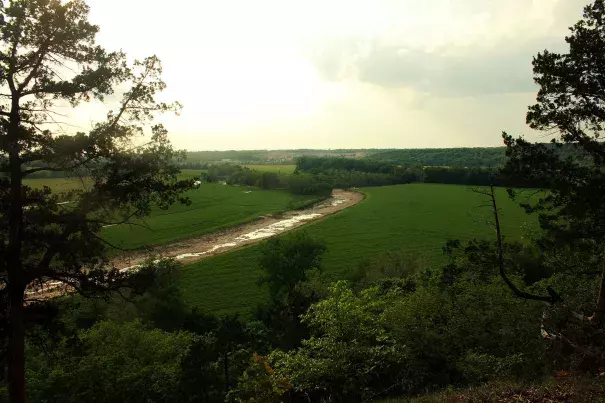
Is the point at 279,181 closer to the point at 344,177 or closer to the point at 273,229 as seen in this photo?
the point at 344,177

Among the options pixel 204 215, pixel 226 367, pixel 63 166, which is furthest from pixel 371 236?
pixel 63 166

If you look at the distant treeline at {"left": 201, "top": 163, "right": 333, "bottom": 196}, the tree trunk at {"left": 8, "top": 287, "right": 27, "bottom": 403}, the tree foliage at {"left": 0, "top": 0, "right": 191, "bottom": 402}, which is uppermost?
the tree foliage at {"left": 0, "top": 0, "right": 191, "bottom": 402}

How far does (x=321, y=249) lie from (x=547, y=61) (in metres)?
29.2

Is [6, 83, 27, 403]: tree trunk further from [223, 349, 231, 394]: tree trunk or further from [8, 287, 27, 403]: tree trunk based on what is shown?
[223, 349, 231, 394]: tree trunk

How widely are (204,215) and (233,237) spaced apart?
16.1 m

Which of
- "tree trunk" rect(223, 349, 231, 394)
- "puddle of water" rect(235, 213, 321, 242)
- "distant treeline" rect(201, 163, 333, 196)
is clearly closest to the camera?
"tree trunk" rect(223, 349, 231, 394)

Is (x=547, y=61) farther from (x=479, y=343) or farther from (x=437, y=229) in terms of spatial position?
(x=437, y=229)

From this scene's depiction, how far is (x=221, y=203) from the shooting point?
91.9 meters

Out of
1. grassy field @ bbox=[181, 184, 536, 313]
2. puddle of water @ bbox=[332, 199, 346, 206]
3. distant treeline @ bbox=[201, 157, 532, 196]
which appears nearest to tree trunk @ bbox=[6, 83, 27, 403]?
grassy field @ bbox=[181, 184, 536, 313]

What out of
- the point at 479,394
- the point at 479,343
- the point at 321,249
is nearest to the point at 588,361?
the point at 479,394

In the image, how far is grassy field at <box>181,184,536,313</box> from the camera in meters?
38.6

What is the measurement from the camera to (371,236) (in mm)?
64062

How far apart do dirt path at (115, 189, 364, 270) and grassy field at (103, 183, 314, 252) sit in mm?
2316

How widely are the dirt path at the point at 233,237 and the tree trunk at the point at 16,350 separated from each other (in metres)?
28.4
